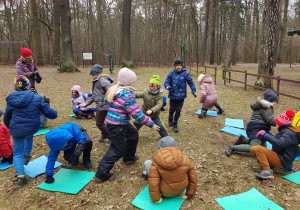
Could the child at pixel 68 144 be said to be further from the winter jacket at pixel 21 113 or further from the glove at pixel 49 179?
the winter jacket at pixel 21 113

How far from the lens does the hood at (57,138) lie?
334cm

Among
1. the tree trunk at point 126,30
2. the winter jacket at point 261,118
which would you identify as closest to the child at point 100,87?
the winter jacket at point 261,118

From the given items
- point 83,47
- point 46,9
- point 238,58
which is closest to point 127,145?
point 46,9

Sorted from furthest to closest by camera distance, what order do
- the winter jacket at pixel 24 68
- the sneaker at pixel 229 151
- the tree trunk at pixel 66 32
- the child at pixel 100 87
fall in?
the tree trunk at pixel 66 32, the winter jacket at pixel 24 68, the child at pixel 100 87, the sneaker at pixel 229 151

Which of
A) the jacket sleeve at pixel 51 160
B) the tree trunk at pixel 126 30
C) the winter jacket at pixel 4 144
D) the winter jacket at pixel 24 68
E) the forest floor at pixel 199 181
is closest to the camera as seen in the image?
the forest floor at pixel 199 181

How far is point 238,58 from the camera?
41.4 m

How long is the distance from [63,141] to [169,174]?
1.51m

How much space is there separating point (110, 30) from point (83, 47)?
14.0 ft

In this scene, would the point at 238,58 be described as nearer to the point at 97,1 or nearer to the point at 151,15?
the point at 151,15

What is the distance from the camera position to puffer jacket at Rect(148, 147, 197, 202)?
2.89 meters

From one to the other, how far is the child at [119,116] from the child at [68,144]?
0.45 metres

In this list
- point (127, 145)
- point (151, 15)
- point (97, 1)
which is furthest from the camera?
point (151, 15)

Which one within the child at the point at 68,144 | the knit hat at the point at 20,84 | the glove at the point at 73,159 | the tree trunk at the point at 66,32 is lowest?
the glove at the point at 73,159

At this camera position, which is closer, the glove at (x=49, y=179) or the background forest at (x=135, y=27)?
the glove at (x=49, y=179)
